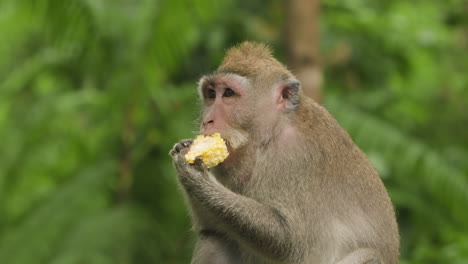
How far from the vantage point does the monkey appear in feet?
14.3

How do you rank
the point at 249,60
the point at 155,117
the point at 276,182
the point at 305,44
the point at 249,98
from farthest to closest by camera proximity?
the point at 155,117 < the point at 305,44 < the point at 249,60 < the point at 249,98 < the point at 276,182

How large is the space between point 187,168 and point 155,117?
3327 millimetres

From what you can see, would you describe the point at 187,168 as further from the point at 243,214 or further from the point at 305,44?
the point at 305,44

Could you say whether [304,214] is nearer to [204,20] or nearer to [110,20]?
[204,20]

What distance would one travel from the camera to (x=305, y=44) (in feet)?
22.8

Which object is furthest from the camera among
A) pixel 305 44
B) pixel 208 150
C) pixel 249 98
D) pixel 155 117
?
pixel 155 117

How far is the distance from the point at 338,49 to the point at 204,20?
6.67 feet

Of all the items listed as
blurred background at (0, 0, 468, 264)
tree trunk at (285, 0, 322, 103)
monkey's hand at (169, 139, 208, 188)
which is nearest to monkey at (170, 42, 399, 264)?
monkey's hand at (169, 139, 208, 188)

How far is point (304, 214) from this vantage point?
178 inches

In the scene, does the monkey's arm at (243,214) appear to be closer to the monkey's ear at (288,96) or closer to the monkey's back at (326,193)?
the monkey's back at (326,193)

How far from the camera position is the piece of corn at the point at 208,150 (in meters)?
4.20

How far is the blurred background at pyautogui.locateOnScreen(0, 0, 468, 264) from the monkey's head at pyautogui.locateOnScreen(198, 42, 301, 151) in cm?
164

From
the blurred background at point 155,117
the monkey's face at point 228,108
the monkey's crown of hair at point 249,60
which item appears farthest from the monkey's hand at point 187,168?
the blurred background at point 155,117

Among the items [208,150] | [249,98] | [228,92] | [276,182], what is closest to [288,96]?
[249,98]
